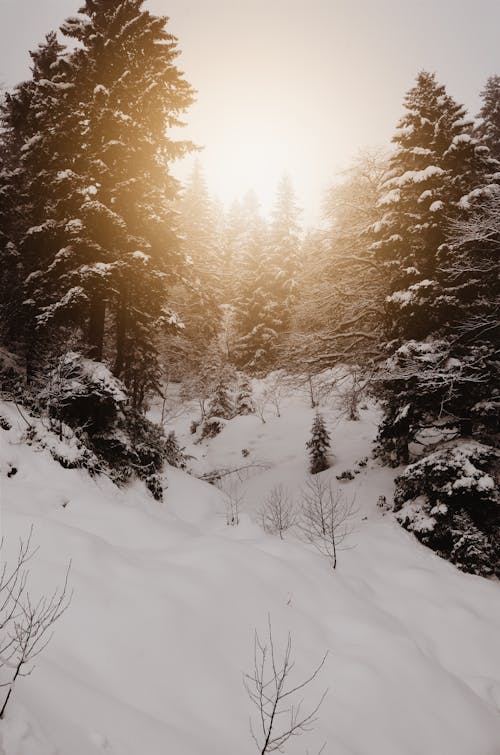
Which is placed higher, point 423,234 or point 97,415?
point 423,234

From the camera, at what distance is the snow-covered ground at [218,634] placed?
3.06m

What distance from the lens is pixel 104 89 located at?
33.5 ft

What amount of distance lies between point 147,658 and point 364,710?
7.07 feet

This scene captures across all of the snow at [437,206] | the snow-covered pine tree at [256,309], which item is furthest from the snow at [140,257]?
the snow-covered pine tree at [256,309]

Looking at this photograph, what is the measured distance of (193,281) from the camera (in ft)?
38.7

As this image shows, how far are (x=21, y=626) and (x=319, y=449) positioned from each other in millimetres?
17399

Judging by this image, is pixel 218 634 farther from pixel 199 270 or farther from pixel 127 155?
pixel 127 155

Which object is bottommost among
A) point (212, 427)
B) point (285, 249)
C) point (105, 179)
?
point (212, 427)

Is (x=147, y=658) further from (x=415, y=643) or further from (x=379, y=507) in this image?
(x=379, y=507)

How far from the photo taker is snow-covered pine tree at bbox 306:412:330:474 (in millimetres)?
19206

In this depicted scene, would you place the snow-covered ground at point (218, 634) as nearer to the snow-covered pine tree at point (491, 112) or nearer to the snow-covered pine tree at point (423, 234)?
the snow-covered pine tree at point (423, 234)

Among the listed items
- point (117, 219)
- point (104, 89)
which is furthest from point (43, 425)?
point (104, 89)

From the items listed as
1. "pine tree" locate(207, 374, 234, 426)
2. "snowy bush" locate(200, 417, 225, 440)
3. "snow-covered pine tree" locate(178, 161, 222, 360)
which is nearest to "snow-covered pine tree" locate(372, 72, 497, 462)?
"snow-covered pine tree" locate(178, 161, 222, 360)

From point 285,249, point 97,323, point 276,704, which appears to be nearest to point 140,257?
point 97,323
